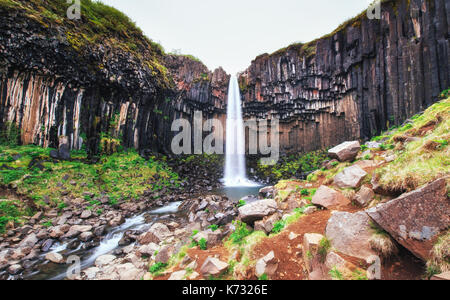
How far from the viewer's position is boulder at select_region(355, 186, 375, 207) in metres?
3.90

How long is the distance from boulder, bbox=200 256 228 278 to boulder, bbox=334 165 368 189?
392cm

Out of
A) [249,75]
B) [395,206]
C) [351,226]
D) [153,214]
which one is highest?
[249,75]

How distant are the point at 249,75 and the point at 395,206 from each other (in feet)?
94.1

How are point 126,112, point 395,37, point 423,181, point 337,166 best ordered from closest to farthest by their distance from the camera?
point 423,181 → point 337,166 → point 395,37 → point 126,112

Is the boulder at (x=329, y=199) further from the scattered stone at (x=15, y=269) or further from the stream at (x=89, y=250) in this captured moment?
the scattered stone at (x=15, y=269)

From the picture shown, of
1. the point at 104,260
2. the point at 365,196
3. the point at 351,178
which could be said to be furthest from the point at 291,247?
the point at 104,260

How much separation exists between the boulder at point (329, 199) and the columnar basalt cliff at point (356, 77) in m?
14.3

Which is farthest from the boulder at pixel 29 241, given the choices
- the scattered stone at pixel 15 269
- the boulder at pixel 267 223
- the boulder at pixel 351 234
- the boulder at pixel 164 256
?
the boulder at pixel 351 234

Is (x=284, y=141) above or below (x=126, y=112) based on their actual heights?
below

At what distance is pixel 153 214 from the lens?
11359mm
